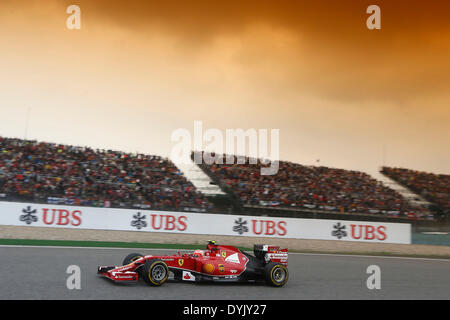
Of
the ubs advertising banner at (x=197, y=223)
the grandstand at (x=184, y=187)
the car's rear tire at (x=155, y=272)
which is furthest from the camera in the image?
the grandstand at (x=184, y=187)

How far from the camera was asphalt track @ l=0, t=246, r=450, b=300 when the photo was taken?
23.9 feet

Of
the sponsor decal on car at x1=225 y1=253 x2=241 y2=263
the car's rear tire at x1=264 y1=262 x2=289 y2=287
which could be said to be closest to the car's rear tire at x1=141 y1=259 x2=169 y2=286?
the sponsor decal on car at x1=225 y1=253 x2=241 y2=263

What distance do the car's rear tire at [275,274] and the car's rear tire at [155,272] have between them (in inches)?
83.2

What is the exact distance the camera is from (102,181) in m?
18.6

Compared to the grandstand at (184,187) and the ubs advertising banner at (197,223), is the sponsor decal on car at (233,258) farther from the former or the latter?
the grandstand at (184,187)

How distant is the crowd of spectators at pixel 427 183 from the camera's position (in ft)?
73.7

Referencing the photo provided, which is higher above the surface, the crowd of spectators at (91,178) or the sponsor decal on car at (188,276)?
the crowd of spectators at (91,178)

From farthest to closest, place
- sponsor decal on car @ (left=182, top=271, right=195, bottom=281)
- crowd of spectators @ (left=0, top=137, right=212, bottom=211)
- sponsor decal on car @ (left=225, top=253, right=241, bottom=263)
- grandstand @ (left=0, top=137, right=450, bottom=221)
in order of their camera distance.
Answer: grandstand @ (left=0, top=137, right=450, bottom=221)
crowd of spectators @ (left=0, top=137, right=212, bottom=211)
sponsor decal on car @ (left=225, top=253, right=241, bottom=263)
sponsor decal on car @ (left=182, top=271, right=195, bottom=281)

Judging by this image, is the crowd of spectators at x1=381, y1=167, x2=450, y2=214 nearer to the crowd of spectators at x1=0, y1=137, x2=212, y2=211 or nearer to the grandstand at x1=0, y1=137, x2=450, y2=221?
the grandstand at x1=0, y1=137, x2=450, y2=221

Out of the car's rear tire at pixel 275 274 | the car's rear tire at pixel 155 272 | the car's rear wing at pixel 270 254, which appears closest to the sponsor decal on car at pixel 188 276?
A: the car's rear tire at pixel 155 272

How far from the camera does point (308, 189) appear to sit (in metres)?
22.5

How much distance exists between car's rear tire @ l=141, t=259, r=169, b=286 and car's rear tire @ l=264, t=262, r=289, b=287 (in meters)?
2.11

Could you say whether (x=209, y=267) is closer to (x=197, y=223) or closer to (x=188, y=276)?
(x=188, y=276)
